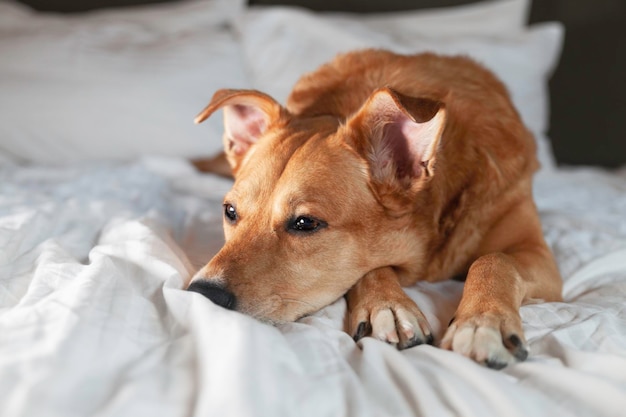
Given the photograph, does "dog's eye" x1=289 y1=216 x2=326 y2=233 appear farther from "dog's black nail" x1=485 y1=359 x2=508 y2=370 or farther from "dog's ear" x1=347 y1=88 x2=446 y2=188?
"dog's black nail" x1=485 y1=359 x2=508 y2=370

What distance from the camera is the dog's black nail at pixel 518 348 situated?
4.38ft

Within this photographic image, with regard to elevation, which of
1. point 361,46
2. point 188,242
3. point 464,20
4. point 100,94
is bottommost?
point 188,242

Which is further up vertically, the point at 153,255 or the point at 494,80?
the point at 494,80

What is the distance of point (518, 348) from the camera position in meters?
1.35

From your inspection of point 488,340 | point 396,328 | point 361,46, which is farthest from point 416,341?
point 361,46

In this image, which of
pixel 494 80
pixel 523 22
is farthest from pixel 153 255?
pixel 523 22

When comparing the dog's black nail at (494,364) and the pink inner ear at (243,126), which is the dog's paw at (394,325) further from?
the pink inner ear at (243,126)

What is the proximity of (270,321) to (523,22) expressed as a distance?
119 inches

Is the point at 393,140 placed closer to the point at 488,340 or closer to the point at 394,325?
the point at 394,325

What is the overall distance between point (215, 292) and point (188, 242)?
0.60m

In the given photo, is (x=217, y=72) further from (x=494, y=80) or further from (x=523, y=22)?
(x=523, y=22)

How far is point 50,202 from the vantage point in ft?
7.08

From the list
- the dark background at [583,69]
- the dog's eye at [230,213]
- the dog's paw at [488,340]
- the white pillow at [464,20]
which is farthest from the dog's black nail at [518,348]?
the dark background at [583,69]

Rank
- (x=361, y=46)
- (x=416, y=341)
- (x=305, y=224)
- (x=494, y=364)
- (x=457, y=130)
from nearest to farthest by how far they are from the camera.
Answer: (x=494, y=364)
(x=416, y=341)
(x=305, y=224)
(x=457, y=130)
(x=361, y=46)
